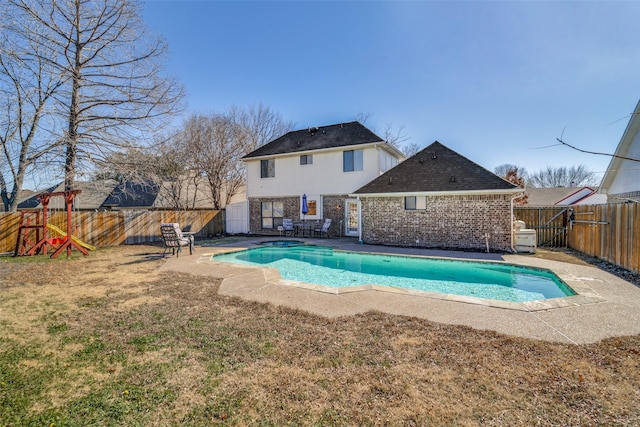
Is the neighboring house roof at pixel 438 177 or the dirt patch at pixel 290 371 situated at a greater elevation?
the neighboring house roof at pixel 438 177

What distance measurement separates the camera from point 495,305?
5.12 metres

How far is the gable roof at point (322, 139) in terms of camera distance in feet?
55.3

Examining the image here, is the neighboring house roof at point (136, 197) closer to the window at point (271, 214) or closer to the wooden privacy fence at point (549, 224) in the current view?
the window at point (271, 214)

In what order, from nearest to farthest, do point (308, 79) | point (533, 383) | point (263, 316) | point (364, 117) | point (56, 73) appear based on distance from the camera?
point (533, 383)
point (263, 316)
point (56, 73)
point (308, 79)
point (364, 117)

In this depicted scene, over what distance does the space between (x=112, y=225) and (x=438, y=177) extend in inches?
605

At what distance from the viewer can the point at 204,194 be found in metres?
25.1

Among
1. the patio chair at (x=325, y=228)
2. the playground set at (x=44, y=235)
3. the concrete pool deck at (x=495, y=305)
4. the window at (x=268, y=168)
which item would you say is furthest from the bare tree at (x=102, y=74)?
the concrete pool deck at (x=495, y=305)

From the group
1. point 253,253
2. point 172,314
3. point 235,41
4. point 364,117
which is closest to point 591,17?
point 172,314

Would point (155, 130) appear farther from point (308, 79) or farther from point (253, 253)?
point (308, 79)

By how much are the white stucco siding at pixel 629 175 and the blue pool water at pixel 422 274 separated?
6.19m

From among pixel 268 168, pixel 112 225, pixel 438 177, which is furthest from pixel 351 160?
pixel 112 225

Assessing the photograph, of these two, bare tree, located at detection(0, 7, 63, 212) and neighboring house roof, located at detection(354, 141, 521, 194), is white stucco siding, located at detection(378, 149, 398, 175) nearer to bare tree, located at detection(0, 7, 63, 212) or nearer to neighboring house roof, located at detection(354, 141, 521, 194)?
neighboring house roof, located at detection(354, 141, 521, 194)

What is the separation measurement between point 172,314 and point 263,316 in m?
1.51

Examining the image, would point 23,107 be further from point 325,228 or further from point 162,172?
point 325,228
